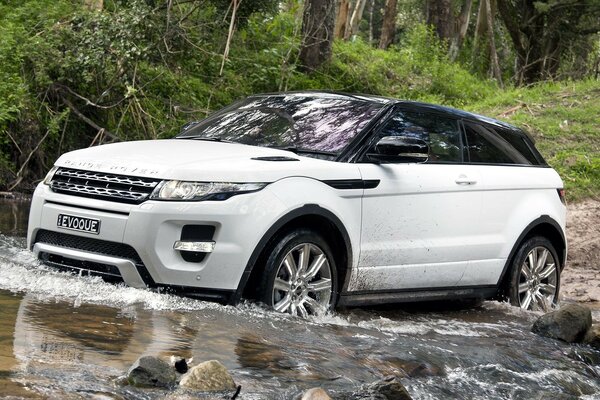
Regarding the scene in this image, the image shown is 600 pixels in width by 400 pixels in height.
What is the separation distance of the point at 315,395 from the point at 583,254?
8.73 metres

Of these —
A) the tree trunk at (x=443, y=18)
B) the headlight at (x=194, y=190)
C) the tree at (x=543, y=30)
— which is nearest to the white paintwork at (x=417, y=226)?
the headlight at (x=194, y=190)

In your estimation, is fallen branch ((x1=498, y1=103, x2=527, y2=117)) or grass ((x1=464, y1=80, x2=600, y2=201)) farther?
fallen branch ((x1=498, y1=103, x2=527, y2=117))

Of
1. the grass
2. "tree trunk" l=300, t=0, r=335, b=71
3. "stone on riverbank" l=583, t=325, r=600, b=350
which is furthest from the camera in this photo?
"tree trunk" l=300, t=0, r=335, b=71

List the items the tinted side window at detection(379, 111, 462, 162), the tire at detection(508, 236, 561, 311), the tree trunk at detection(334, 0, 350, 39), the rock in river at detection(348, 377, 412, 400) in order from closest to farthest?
the rock in river at detection(348, 377, 412, 400)
the tinted side window at detection(379, 111, 462, 162)
the tire at detection(508, 236, 561, 311)
the tree trunk at detection(334, 0, 350, 39)

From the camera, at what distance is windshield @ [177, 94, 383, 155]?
7.56 m

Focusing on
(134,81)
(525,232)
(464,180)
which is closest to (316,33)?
(134,81)

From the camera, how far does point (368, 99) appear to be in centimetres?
818

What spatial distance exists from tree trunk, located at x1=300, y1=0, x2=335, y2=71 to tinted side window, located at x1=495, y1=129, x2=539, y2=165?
10.0 meters

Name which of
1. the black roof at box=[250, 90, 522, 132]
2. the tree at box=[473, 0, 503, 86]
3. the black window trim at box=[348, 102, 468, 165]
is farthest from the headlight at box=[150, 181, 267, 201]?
the tree at box=[473, 0, 503, 86]

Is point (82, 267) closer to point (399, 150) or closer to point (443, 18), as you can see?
point (399, 150)

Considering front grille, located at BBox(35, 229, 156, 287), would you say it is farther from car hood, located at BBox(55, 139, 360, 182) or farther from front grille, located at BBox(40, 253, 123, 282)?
car hood, located at BBox(55, 139, 360, 182)

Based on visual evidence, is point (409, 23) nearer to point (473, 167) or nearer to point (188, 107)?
point (188, 107)

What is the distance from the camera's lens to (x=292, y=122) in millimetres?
7828

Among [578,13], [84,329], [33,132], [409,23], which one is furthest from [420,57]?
[409,23]
